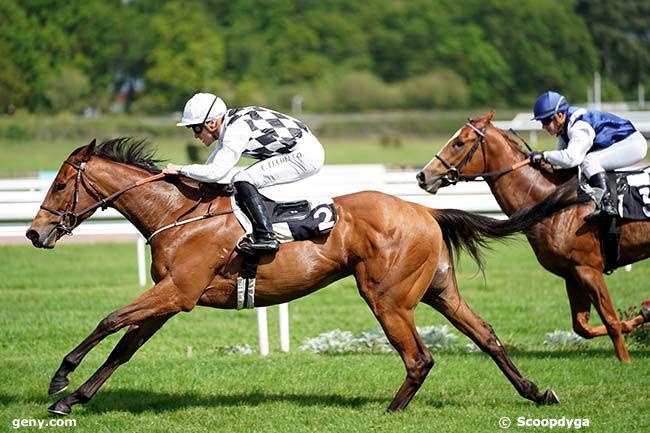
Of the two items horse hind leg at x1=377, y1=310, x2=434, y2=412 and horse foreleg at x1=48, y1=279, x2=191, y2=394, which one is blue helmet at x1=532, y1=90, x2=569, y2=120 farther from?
horse foreleg at x1=48, y1=279, x2=191, y2=394

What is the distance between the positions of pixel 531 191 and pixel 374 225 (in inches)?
82.7

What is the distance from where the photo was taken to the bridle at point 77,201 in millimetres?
6250

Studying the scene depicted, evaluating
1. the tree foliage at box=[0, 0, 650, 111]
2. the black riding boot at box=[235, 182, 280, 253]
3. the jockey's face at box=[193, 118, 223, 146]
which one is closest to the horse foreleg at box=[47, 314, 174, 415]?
the black riding boot at box=[235, 182, 280, 253]

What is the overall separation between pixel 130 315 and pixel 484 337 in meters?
2.24

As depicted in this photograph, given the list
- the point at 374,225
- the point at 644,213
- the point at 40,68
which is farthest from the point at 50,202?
the point at 40,68

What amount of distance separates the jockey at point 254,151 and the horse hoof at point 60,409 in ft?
4.92

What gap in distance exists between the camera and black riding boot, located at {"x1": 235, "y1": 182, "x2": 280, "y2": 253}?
608 cm

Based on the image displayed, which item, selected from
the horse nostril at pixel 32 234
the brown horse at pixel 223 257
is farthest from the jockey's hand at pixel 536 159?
the horse nostril at pixel 32 234

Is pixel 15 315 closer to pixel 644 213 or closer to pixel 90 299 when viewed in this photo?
pixel 90 299

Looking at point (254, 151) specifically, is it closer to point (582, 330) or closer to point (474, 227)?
point (474, 227)

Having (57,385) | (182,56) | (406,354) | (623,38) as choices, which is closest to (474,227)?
(406,354)


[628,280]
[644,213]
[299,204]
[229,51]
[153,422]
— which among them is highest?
[299,204]

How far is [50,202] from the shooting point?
20.6 feet
